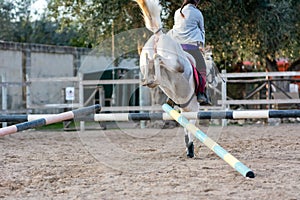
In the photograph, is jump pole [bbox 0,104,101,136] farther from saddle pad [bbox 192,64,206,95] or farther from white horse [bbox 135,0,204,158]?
saddle pad [bbox 192,64,206,95]

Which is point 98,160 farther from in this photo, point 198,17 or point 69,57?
point 69,57

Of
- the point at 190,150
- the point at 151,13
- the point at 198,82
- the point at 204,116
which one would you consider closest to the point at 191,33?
the point at 198,82

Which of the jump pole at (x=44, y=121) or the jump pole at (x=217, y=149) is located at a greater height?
the jump pole at (x=44, y=121)

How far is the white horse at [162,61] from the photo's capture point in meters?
5.95

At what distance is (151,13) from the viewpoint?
20.0 feet

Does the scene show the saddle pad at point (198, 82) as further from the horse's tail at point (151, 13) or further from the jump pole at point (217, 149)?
the horse's tail at point (151, 13)

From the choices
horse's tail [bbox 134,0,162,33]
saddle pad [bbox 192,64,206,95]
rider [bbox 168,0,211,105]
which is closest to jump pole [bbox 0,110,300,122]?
saddle pad [bbox 192,64,206,95]

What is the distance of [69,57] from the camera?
66.7 ft

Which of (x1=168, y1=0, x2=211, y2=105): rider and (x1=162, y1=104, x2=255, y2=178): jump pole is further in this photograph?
(x1=168, y1=0, x2=211, y2=105): rider

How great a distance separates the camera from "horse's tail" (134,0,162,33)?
6062 millimetres

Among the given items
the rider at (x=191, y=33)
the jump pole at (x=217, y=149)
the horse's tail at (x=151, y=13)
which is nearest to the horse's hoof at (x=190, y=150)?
the rider at (x=191, y=33)

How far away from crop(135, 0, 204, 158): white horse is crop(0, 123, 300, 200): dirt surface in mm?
904

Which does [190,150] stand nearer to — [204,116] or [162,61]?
[204,116]

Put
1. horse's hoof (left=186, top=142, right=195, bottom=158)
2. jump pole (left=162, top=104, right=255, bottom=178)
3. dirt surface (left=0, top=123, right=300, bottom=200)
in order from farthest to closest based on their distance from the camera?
horse's hoof (left=186, top=142, right=195, bottom=158) < dirt surface (left=0, top=123, right=300, bottom=200) < jump pole (left=162, top=104, right=255, bottom=178)
